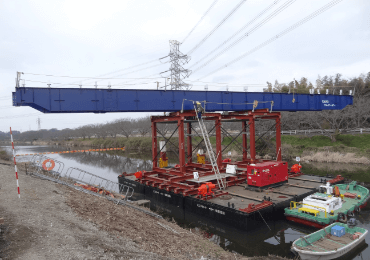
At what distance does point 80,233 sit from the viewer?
302 inches

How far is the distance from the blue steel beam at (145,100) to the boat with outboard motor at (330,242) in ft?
39.5

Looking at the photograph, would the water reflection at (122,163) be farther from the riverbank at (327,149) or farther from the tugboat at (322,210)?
the tugboat at (322,210)

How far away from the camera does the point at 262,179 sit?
16.8m

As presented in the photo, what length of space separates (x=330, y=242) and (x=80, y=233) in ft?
32.9

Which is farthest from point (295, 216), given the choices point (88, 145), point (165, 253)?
point (88, 145)

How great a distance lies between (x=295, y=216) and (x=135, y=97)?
12922 mm

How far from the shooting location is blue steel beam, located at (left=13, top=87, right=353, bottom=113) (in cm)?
1552

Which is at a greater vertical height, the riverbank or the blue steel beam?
the blue steel beam

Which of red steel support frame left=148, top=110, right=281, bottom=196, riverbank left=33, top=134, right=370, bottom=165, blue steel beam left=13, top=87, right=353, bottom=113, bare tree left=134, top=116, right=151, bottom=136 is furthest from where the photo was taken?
bare tree left=134, top=116, right=151, bottom=136

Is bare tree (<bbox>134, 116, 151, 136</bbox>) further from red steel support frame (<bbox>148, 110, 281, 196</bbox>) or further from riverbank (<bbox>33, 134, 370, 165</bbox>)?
red steel support frame (<bbox>148, 110, 281, 196</bbox>)

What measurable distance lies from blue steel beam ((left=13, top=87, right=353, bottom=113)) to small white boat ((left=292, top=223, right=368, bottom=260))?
1207cm

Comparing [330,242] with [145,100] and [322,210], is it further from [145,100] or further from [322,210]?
[145,100]

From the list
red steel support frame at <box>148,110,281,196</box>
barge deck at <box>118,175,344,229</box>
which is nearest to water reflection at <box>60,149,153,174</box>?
red steel support frame at <box>148,110,281,196</box>

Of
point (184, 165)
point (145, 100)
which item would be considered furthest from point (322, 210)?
point (145, 100)
